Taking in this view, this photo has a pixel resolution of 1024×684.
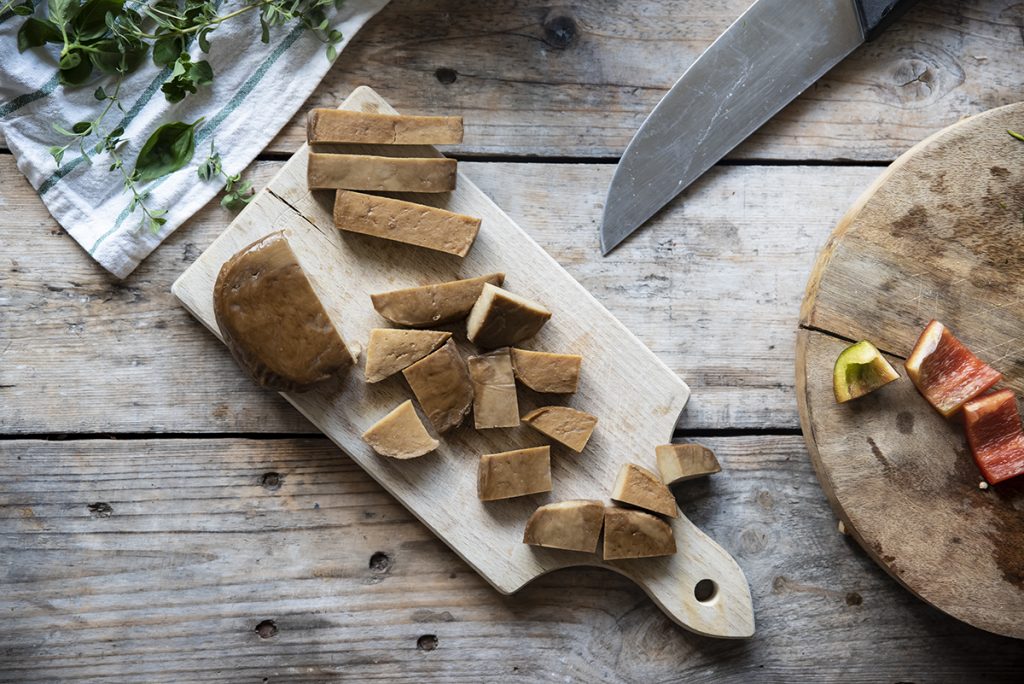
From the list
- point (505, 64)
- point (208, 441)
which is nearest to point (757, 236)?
point (505, 64)

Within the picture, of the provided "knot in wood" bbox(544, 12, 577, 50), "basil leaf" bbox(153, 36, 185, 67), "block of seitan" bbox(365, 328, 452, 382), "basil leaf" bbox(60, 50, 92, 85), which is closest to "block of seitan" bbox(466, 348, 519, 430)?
"block of seitan" bbox(365, 328, 452, 382)

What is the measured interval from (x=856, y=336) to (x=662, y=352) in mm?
600

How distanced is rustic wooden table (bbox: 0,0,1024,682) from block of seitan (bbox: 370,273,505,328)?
0.37 meters

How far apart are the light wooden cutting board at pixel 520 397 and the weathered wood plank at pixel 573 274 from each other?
5.9 inches

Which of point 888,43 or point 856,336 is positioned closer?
point 856,336

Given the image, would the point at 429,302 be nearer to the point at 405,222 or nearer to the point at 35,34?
the point at 405,222

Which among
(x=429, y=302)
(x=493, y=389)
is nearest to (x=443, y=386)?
(x=493, y=389)

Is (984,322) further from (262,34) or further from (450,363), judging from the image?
(262,34)

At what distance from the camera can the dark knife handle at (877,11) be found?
2.35 metres

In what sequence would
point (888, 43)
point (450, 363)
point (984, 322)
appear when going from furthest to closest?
point (888, 43), point (984, 322), point (450, 363)

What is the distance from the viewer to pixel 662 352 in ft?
8.09

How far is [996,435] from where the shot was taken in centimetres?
228

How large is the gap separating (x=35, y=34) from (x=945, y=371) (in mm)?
2939

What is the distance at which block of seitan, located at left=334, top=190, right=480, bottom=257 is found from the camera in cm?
219
